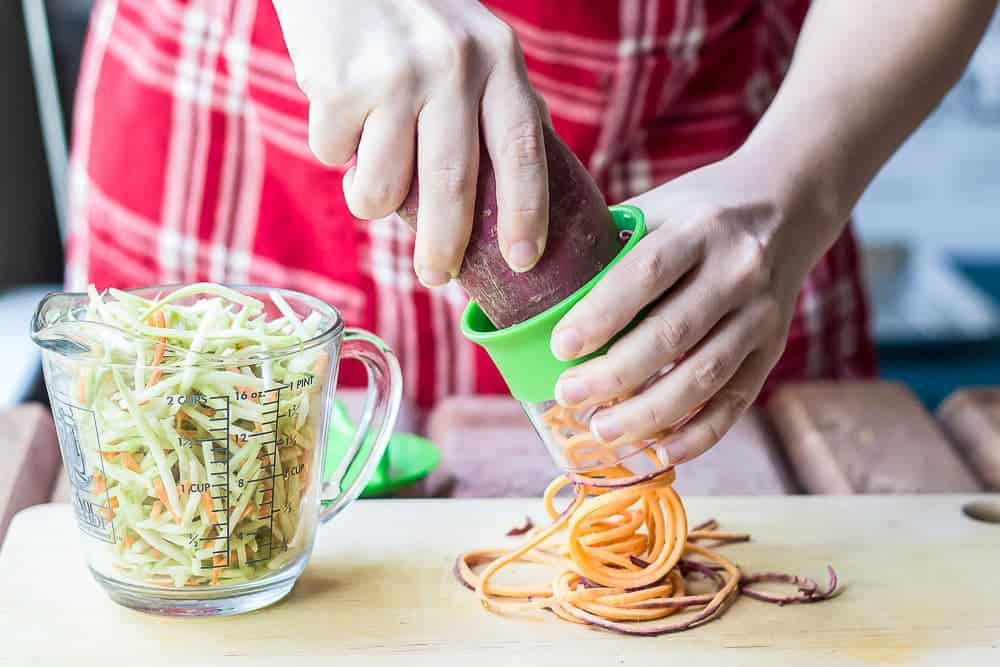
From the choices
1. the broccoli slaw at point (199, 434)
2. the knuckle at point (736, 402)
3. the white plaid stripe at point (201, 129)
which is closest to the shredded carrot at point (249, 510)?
the broccoli slaw at point (199, 434)

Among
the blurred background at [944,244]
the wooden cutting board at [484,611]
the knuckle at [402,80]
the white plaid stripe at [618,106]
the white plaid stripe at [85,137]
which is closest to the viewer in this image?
the knuckle at [402,80]

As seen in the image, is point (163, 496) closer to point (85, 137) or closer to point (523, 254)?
point (523, 254)

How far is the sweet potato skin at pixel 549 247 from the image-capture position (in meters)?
0.98

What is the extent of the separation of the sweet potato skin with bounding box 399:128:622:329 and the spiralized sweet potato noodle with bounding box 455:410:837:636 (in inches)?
4.8

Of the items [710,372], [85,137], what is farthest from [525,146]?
[85,137]

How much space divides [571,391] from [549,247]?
0.12 metres

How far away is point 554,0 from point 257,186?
0.50 m

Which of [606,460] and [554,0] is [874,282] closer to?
[554,0]

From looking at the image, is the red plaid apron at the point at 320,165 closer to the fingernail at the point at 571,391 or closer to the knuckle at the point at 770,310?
the knuckle at the point at 770,310

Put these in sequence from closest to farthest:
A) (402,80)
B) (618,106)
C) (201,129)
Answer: (402,80) → (618,106) → (201,129)

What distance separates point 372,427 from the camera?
45.6 inches

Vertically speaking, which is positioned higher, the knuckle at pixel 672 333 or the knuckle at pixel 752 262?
the knuckle at pixel 752 262

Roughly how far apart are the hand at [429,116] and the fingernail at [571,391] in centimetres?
11

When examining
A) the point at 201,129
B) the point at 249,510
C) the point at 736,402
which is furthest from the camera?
the point at 201,129
